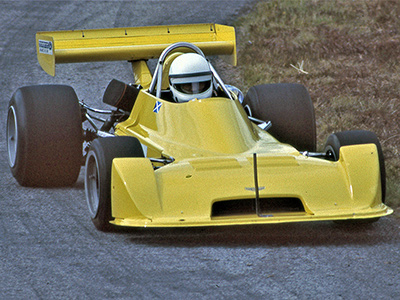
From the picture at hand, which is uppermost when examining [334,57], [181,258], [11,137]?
[181,258]

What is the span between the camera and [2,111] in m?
12.4

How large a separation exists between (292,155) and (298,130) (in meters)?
1.71

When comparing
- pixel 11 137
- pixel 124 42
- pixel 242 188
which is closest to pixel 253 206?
pixel 242 188

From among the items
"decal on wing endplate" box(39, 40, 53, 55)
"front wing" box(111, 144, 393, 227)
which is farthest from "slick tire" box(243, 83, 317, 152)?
"decal on wing endplate" box(39, 40, 53, 55)

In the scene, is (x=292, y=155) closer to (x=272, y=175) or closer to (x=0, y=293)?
(x=272, y=175)

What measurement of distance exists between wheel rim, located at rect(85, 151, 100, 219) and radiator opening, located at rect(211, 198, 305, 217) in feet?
3.34

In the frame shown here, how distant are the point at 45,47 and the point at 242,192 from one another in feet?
12.7

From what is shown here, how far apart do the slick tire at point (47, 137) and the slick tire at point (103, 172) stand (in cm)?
138

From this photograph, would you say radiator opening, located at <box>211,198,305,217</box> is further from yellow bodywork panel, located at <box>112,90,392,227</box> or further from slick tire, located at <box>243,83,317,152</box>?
slick tire, located at <box>243,83,317,152</box>

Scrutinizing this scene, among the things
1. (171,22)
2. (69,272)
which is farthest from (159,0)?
(69,272)

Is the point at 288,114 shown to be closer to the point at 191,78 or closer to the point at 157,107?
the point at 191,78

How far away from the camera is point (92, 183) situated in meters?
6.43

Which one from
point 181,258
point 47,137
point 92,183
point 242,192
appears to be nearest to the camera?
point 181,258

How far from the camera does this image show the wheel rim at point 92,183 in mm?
6257
